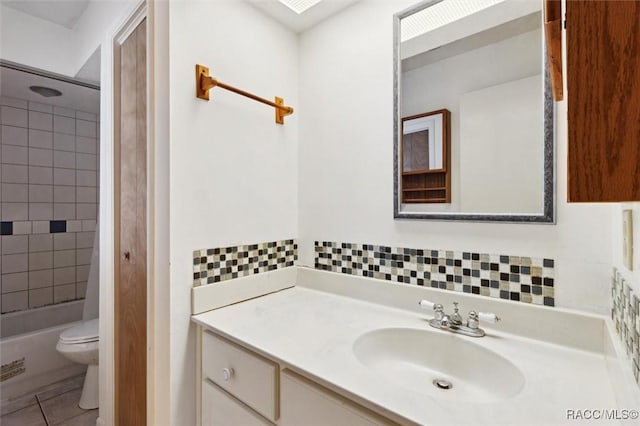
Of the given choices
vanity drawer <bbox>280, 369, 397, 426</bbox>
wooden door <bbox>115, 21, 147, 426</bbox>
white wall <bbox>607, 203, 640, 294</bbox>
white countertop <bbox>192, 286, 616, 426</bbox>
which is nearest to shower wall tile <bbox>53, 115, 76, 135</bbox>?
wooden door <bbox>115, 21, 147, 426</bbox>

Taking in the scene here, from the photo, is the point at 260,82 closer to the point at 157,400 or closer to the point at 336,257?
the point at 336,257

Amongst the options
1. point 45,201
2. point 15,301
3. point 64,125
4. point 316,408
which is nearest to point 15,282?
point 15,301

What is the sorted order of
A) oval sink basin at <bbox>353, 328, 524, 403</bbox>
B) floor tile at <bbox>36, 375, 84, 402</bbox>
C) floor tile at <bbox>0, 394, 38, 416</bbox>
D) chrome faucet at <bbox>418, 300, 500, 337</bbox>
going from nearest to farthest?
oval sink basin at <bbox>353, 328, 524, 403</bbox>, chrome faucet at <bbox>418, 300, 500, 337</bbox>, floor tile at <bbox>0, 394, 38, 416</bbox>, floor tile at <bbox>36, 375, 84, 402</bbox>

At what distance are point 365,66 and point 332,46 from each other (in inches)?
9.3

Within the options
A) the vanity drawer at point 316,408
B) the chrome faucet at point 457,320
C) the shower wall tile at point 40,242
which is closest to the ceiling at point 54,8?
the shower wall tile at point 40,242

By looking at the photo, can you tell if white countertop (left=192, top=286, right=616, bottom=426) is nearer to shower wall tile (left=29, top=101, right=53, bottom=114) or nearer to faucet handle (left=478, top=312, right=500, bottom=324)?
faucet handle (left=478, top=312, right=500, bottom=324)

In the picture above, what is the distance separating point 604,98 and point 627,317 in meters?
0.57

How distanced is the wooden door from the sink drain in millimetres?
1117

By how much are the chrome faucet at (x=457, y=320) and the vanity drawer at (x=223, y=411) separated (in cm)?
62

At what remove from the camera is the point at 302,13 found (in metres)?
1.46

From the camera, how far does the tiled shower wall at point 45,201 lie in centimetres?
239

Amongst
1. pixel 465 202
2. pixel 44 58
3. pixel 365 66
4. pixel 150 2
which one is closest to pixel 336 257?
pixel 465 202

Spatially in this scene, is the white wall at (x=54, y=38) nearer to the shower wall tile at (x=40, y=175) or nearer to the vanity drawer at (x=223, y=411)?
the shower wall tile at (x=40, y=175)

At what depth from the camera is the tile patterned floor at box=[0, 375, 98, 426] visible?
1701 mm
